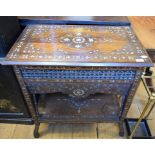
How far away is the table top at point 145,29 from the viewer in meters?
1.05

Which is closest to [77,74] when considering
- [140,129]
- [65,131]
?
[65,131]

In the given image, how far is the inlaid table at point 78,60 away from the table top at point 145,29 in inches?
5.5

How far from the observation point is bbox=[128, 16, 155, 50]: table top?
1.05 meters

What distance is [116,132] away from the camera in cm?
133

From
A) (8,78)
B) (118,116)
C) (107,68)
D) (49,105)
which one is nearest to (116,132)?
(118,116)

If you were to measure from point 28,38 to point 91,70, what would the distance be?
0.41 meters

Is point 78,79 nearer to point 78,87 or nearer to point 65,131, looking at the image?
point 78,87

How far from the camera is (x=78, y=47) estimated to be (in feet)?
2.87

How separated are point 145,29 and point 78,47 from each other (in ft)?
2.05

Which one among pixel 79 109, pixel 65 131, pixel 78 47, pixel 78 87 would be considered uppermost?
pixel 78 47

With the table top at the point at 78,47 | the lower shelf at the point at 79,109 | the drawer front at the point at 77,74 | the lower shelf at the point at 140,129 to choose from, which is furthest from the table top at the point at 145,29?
the lower shelf at the point at 140,129

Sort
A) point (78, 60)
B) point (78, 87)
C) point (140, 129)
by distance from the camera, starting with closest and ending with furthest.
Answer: point (78, 60)
point (78, 87)
point (140, 129)

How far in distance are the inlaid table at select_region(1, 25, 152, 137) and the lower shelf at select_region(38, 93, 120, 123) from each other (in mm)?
118

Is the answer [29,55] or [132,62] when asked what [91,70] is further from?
[29,55]
